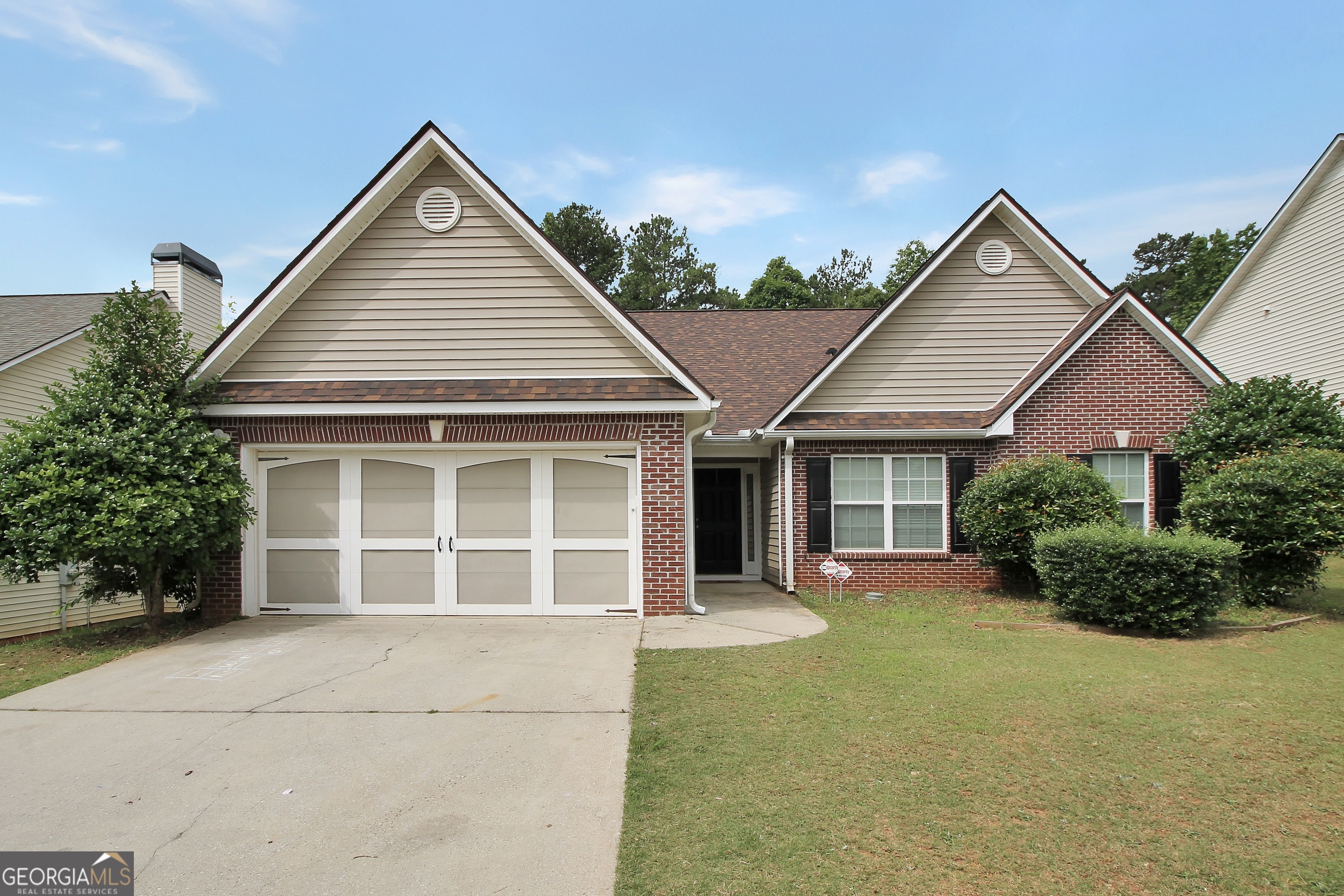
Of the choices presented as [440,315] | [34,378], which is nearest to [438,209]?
[440,315]

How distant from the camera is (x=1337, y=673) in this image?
6.83 meters

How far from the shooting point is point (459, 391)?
9531 millimetres

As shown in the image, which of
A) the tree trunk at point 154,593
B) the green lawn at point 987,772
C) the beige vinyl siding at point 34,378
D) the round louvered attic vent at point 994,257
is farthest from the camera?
the round louvered attic vent at point 994,257

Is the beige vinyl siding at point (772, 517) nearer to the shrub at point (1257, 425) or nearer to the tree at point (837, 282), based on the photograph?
the shrub at point (1257, 425)

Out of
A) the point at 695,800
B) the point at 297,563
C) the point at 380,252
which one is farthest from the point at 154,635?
the point at 695,800

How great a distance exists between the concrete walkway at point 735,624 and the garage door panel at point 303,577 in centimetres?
410

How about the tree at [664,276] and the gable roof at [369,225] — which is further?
the tree at [664,276]

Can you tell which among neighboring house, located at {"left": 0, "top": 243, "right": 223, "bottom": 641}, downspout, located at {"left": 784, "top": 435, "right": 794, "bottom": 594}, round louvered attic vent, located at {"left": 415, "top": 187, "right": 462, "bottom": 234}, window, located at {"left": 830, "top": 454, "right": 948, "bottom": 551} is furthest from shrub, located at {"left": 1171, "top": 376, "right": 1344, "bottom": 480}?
neighboring house, located at {"left": 0, "top": 243, "right": 223, "bottom": 641}

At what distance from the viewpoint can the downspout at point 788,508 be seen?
12.2 metres

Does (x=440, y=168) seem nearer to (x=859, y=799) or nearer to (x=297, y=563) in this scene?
(x=297, y=563)

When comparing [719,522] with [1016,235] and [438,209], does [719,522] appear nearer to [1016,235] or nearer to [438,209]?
[1016,235]

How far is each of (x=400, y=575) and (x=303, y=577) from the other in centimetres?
128

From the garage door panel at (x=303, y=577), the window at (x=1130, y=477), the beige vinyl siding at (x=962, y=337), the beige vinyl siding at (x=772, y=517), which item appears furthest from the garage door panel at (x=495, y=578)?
the window at (x=1130, y=477)

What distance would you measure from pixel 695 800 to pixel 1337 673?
642 cm
